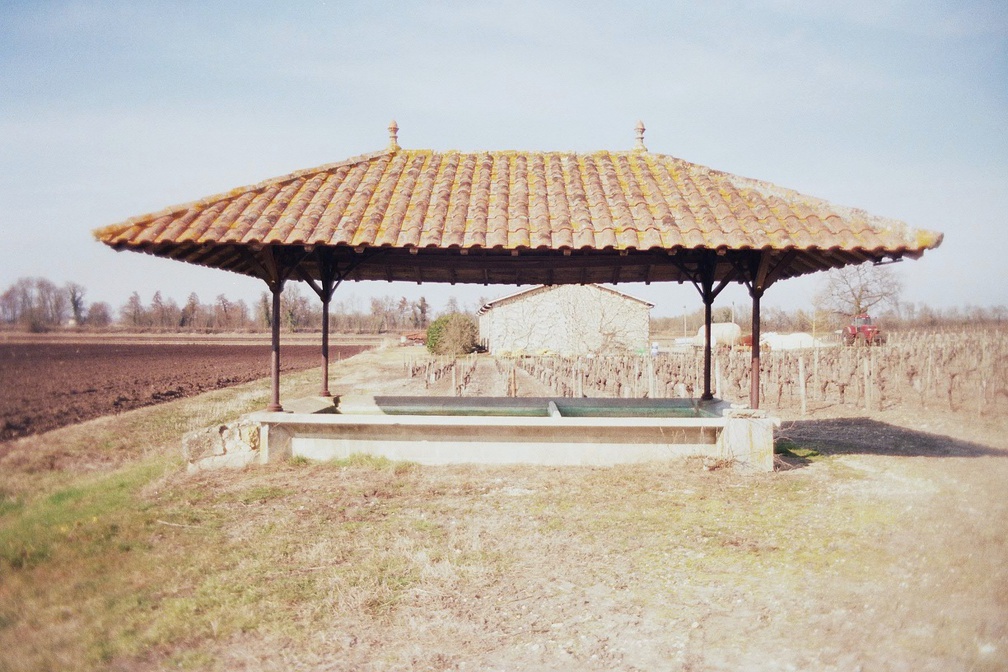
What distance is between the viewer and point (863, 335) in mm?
36062

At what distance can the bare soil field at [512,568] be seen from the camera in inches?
130

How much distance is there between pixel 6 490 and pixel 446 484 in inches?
259

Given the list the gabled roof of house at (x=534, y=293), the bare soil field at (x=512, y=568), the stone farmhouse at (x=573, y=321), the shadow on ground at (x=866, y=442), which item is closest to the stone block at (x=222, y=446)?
the bare soil field at (x=512, y=568)

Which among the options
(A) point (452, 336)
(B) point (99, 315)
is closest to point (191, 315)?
(B) point (99, 315)

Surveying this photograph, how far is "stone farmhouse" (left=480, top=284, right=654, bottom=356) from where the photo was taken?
3444cm

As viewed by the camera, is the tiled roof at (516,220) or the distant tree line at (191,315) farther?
the distant tree line at (191,315)

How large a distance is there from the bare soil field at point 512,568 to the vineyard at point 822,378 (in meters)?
Result: 8.27

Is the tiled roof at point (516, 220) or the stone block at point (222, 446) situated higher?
the tiled roof at point (516, 220)

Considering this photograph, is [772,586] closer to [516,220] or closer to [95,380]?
[516,220]

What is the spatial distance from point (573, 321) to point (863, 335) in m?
18.0

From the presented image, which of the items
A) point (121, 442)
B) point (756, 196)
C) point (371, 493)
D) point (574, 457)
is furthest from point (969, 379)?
point (121, 442)

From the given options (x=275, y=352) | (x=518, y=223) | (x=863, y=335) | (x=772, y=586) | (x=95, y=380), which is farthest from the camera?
(x=863, y=335)

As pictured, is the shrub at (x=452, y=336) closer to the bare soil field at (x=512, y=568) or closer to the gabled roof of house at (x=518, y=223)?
the gabled roof of house at (x=518, y=223)

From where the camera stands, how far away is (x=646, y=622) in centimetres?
365
